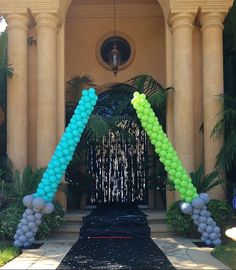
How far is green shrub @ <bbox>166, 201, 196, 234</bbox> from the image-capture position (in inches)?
408

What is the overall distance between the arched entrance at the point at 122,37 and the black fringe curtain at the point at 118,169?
6.70 ft

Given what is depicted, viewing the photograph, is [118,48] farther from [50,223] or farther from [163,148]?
[50,223]

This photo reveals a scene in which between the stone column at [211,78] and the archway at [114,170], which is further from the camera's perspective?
the archway at [114,170]

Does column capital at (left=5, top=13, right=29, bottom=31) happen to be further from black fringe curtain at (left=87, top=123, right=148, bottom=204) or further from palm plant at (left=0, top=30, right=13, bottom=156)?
black fringe curtain at (left=87, top=123, right=148, bottom=204)

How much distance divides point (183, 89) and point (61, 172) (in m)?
3.96

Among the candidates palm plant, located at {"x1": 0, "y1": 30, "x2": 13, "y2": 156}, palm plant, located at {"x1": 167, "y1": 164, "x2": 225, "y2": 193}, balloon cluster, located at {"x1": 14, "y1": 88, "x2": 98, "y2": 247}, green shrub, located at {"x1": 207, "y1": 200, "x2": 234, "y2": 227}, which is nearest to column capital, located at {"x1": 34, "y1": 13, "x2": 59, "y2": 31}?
palm plant, located at {"x1": 0, "y1": 30, "x2": 13, "y2": 156}

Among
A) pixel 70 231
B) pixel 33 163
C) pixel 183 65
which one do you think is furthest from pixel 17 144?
pixel 183 65

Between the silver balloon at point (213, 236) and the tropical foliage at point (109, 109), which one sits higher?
the tropical foliage at point (109, 109)

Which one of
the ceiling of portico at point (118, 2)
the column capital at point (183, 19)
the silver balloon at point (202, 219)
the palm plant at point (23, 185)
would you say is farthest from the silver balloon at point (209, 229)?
the ceiling of portico at point (118, 2)

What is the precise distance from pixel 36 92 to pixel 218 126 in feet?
15.5

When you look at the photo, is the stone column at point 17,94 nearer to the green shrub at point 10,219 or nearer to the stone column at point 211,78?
the green shrub at point 10,219

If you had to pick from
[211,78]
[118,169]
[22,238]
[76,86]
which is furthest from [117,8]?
[22,238]

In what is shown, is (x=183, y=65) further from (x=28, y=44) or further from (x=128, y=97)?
(x=28, y=44)

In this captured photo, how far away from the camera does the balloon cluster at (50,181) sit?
9.58 meters
